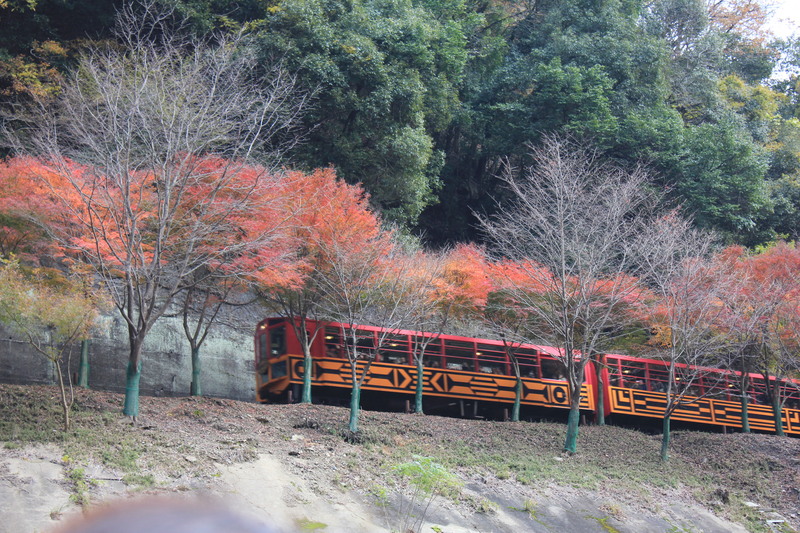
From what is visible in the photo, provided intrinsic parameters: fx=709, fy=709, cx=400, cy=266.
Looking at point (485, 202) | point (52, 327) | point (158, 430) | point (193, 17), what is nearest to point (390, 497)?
point (158, 430)

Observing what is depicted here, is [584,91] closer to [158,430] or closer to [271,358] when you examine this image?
[271,358]

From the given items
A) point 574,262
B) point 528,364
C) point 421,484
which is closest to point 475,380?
point 528,364

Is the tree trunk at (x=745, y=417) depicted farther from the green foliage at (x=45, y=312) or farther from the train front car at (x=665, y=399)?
the green foliage at (x=45, y=312)

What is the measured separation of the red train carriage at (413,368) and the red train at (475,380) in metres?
0.03

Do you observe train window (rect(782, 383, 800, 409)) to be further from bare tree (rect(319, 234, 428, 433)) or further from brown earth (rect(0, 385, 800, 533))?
bare tree (rect(319, 234, 428, 433))

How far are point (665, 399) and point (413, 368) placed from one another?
357 inches

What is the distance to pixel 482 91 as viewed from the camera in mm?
33875

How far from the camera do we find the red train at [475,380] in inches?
839

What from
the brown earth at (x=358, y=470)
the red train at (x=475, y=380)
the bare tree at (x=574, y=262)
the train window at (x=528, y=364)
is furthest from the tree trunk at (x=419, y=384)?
the train window at (x=528, y=364)

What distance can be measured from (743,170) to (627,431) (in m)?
15.9

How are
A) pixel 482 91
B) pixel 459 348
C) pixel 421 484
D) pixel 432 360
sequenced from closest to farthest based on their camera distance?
1. pixel 421 484
2. pixel 432 360
3. pixel 459 348
4. pixel 482 91

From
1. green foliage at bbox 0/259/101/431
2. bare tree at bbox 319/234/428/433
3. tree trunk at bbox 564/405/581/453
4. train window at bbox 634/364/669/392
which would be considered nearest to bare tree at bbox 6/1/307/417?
green foliage at bbox 0/259/101/431

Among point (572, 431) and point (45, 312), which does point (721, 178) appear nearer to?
point (572, 431)

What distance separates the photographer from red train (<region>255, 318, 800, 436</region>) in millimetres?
21312
